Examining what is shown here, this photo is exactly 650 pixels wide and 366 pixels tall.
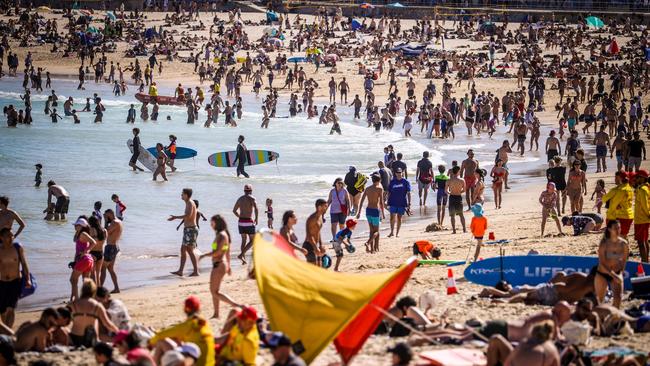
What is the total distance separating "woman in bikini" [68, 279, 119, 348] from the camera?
9.48 m

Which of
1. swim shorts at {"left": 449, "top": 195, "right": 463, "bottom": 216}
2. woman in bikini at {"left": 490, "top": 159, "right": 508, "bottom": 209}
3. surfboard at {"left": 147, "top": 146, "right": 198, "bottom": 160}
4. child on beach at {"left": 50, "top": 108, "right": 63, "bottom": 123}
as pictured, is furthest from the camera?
child on beach at {"left": 50, "top": 108, "right": 63, "bottom": 123}

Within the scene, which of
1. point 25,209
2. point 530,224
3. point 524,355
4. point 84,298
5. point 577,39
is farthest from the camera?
point 577,39

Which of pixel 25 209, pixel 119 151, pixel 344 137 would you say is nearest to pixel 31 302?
pixel 25 209

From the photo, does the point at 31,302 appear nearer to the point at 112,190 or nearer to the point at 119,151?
the point at 112,190

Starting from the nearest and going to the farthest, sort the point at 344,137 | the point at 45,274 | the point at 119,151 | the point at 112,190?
the point at 45,274 → the point at 112,190 → the point at 119,151 → the point at 344,137

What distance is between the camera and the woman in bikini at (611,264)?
10289 mm

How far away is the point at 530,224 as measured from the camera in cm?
1711

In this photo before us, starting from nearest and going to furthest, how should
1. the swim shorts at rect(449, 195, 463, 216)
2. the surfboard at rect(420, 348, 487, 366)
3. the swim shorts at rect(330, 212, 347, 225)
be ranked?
1. the surfboard at rect(420, 348, 487, 366)
2. the swim shorts at rect(330, 212, 347, 225)
3. the swim shorts at rect(449, 195, 463, 216)

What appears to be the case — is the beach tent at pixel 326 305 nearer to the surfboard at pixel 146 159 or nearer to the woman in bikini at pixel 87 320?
the woman in bikini at pixel 87 320

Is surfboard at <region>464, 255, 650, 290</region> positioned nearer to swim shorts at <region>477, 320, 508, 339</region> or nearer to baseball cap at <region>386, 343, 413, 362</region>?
swim shorts at <region>477, 320, 508, 339</region>

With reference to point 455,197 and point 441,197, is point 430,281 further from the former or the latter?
point 441,197

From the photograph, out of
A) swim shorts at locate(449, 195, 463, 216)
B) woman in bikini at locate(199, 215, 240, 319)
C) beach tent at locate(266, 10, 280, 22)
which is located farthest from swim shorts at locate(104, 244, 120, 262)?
beach tent at locate(266, 10, 280, 22)

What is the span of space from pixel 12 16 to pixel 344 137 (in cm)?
3133

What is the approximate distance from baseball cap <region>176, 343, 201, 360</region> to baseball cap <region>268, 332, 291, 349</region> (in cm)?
59
